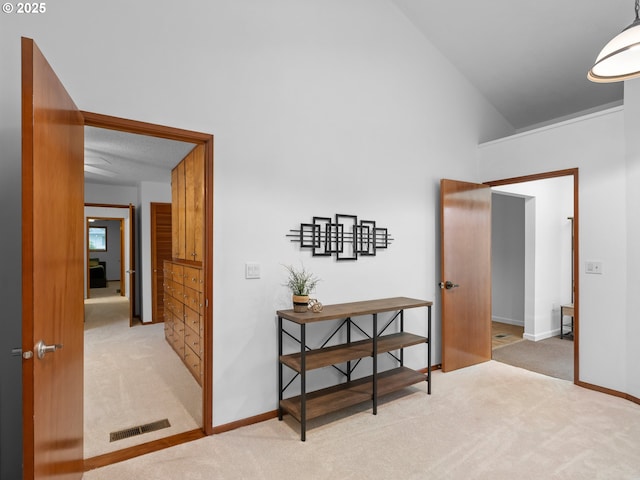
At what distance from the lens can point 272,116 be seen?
A: 2740 mm

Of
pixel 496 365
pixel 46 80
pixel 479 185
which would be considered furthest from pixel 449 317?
pixel 46 80

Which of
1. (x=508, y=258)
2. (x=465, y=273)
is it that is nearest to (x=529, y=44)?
(x=465, y=273)

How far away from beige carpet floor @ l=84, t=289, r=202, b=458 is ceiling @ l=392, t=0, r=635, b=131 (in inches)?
166

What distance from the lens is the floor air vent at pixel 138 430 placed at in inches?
98.0

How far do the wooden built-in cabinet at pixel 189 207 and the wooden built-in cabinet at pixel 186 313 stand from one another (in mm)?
186

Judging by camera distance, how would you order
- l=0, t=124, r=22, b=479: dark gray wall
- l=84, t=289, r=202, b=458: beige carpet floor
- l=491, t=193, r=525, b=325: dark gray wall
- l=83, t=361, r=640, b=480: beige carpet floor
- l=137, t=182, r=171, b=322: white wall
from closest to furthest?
1. l=0, t=124, r=22, b=479: dark gray wall
2. l=83, t=361, r=640, b=480: beige carpet floor
3. l=84, t=289, r=202, b=458: beige carpet floor
4. l=491, t=193, r=525, b=325: dark gray wall
5. l=137, t=182, r=171, b=322: white wall

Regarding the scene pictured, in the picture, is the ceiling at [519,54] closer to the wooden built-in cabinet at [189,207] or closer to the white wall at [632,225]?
the wooden built-in cabinet at [189,207]

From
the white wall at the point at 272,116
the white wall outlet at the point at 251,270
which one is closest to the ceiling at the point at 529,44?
the white wall at the point at 272,116

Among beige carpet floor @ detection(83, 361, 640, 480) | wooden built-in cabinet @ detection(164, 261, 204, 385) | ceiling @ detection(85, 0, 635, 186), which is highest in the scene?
ceiling @ detection(85, 0, 635, 186)

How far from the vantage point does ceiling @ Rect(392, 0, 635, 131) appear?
123 inches

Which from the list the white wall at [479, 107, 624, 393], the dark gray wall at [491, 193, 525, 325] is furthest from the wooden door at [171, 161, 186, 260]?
the dark gray wall at [491, 193, 525, 325]

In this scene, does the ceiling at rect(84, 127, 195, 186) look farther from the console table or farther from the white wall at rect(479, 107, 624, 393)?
the white wall at rect(479, 107, 624, 393)

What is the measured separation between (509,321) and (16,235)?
6273 millimetres

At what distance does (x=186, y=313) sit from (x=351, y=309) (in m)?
1.98
